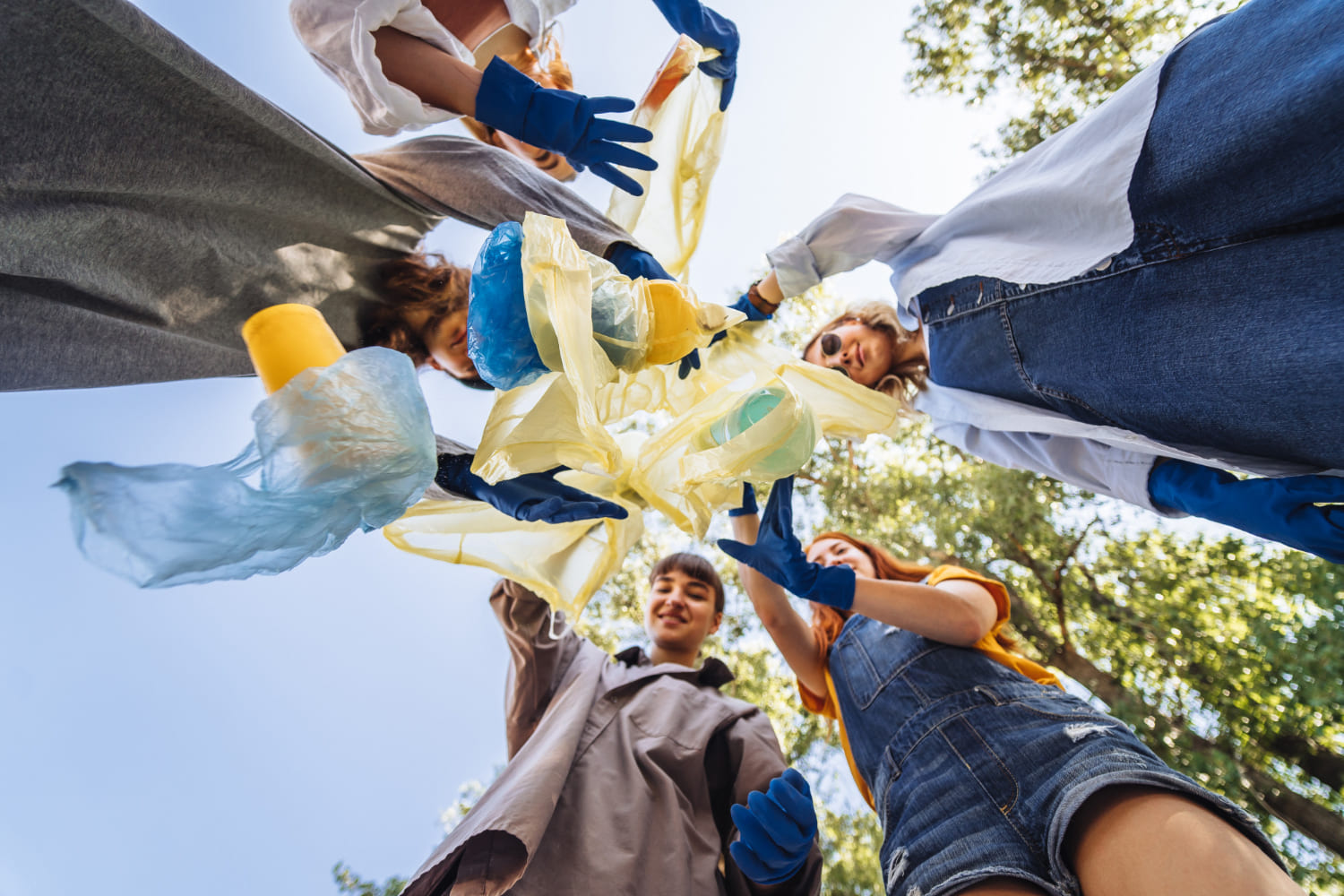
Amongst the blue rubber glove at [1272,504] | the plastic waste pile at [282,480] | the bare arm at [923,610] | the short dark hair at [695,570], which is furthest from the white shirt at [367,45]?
the blue rubber glove at [1272,504]

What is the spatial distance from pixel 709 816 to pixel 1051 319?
1369 millimetres

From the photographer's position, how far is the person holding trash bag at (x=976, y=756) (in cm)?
89

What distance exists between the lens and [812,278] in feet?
5.30

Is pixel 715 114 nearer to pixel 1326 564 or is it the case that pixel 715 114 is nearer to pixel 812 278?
pixel 812 278

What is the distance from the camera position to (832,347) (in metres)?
1.77

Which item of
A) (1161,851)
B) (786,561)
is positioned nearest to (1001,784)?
(1161,851)

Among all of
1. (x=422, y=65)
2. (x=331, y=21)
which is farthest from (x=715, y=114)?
(x=331, y=21)

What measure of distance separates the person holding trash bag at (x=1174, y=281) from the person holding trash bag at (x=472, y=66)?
60 cm

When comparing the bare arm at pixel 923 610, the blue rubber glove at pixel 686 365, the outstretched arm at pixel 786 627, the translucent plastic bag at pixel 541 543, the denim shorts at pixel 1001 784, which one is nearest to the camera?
the denim shorts at pixel 1001 784

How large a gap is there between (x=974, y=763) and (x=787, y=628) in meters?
0.59

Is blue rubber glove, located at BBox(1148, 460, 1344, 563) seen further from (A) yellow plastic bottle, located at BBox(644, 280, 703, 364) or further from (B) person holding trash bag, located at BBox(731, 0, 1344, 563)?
(A) yellow plastic bottle, located at BBox(644, 280, 703, 364)

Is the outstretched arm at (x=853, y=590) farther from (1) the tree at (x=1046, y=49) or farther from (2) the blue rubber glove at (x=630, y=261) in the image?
(1) the tree at (x=1046, y=49)

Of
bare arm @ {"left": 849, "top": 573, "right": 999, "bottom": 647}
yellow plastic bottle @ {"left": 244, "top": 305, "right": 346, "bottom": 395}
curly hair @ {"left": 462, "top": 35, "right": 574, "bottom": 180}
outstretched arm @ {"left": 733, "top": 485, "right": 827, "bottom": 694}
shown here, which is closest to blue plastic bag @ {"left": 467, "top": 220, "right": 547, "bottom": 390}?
yellow plastic bottle @ {"left": 244, "top": 305, "right": 346, "bottom": 395}

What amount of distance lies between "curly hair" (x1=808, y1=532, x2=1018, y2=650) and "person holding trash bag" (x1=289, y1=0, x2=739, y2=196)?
137 centimetres
